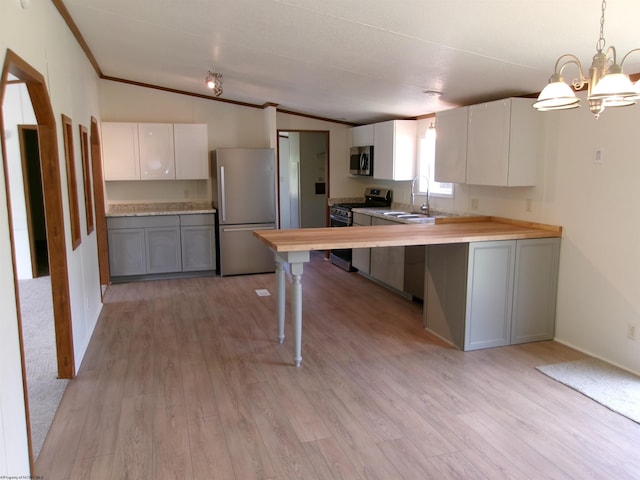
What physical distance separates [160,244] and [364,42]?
396 centimetres

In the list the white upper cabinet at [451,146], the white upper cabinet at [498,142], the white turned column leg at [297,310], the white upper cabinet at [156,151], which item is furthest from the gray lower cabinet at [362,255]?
the white turned column leg at [297,310]

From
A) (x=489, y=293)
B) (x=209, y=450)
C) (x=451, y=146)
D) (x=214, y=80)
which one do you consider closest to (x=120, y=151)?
(x=214, y=80)

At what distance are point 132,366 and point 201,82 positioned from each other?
11.7 feet

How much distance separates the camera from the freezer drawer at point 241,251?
6.24m

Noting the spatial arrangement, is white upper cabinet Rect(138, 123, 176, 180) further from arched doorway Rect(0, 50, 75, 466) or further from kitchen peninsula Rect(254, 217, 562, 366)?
arched doorway Rect(0, 50, 75, 466)

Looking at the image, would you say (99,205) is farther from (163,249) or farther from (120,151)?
(163,249)

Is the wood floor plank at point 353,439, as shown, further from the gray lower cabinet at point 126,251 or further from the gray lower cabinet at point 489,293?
the gray lower cabinet at point 126,251

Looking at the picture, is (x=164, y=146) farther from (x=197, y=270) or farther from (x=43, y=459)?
(x=43, y=459)

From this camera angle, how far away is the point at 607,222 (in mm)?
3469

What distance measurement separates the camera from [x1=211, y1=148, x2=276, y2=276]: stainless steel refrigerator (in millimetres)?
6137

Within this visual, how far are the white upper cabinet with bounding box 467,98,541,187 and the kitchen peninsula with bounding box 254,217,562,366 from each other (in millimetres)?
440

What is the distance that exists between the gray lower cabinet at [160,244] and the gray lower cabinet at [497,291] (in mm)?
3368

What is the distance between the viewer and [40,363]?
359 cm

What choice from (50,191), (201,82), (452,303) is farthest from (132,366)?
(201,82)
